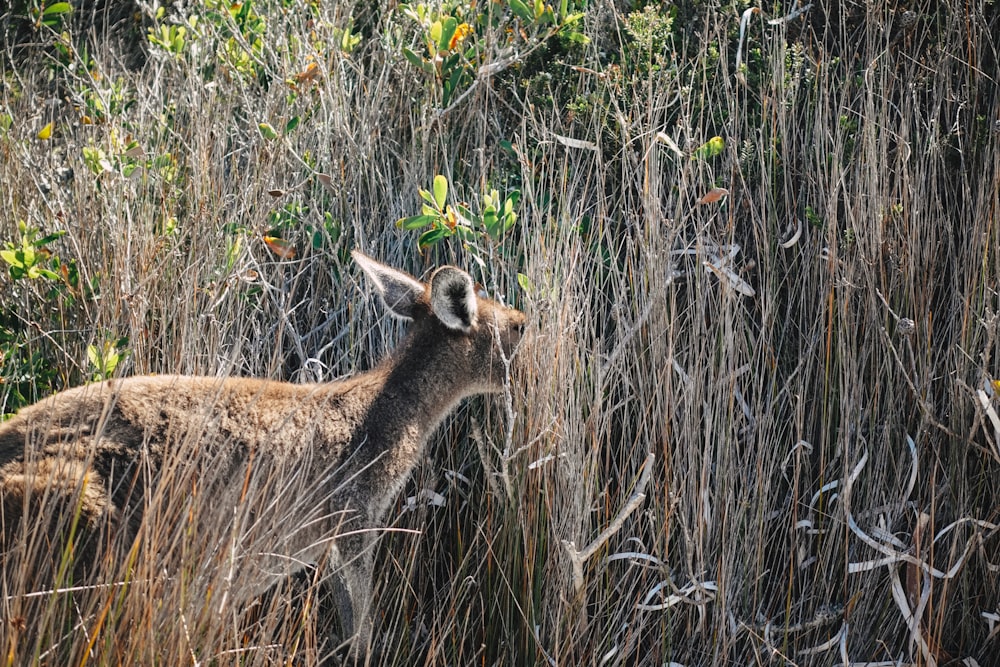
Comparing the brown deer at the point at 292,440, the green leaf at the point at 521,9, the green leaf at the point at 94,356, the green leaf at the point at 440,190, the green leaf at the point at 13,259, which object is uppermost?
the green leaf at the point at 521,9

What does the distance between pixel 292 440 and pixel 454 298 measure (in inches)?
33.3

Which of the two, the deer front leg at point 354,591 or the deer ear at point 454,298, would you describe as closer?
the deer front leg at point 354,591

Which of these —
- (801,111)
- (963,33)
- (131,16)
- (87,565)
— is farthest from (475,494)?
(131,16)

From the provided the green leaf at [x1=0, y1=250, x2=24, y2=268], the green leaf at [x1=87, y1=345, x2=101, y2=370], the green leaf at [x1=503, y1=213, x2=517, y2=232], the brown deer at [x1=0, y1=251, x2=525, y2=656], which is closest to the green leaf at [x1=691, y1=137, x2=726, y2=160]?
the green leaf at [x1=503, y1=213, x2=517, y2=232]

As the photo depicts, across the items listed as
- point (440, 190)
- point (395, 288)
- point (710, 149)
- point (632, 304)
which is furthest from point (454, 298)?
point (710, 149)

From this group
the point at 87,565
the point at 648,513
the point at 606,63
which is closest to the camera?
the point at 87,565

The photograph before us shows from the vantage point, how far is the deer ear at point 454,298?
4.00 m

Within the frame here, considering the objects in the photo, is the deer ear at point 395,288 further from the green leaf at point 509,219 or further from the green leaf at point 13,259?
the green leaf at point 13,259

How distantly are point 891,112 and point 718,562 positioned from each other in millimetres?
2137

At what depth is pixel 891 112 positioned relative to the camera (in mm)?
4621

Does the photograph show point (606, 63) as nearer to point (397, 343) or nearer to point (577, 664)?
point (397, 343)

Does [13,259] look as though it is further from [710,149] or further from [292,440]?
[710,149]

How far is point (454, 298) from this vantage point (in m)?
4.19

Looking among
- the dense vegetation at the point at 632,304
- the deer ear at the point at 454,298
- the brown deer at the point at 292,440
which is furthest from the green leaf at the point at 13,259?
the deer ear at the point at 454,298
